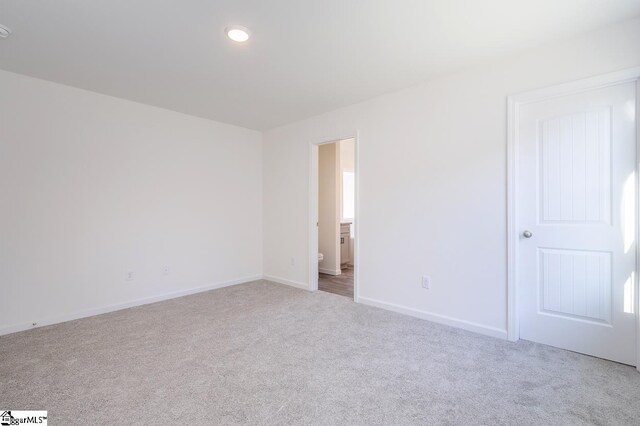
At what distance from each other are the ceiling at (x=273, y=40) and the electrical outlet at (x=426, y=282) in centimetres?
196

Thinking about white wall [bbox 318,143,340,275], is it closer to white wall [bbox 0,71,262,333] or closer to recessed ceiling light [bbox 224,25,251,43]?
white wall [bbox 0,71,262,333]

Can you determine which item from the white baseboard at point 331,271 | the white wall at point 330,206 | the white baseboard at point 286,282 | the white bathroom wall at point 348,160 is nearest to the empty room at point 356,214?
the white baseboard at point 286,282

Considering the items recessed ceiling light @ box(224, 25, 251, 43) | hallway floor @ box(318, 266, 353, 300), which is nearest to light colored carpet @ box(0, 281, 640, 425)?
hallway floor @ box(318, 266, 353, 300)

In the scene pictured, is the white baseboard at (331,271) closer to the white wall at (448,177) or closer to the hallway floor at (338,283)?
the hallway floor at (338,283)

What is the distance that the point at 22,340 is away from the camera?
2594 mm

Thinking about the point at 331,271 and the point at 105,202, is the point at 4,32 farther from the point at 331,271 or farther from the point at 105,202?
the point at 331,271

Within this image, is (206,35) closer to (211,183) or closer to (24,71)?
(24,71)

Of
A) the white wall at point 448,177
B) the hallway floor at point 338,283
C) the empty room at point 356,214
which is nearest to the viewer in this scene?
the empty room at point 356,214

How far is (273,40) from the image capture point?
7.41 ft

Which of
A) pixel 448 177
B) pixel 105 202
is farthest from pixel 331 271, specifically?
pixel 105 202

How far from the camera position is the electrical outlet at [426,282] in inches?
118

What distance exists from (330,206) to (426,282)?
2551mm

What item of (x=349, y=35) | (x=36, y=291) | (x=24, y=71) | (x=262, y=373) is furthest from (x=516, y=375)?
(x=24, y=71)

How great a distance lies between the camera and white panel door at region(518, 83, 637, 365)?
2127mm
